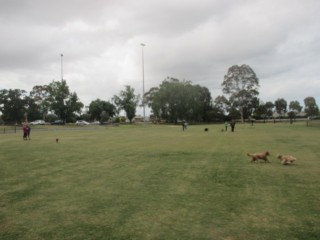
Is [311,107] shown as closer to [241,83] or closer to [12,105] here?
[241,83]

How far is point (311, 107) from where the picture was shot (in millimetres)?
131750

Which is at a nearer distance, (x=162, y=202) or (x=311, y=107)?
(x=162, y=202)

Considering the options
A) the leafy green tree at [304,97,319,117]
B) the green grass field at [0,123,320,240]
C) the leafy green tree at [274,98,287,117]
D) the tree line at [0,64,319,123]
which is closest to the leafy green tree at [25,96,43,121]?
the tree line at [0,64,319,123]

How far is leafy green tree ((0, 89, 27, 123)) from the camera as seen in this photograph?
8069 cm

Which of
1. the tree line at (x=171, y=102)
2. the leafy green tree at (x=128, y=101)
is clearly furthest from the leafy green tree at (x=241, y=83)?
the leafy green tree at (x=128, y=101)

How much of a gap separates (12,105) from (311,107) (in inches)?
4484

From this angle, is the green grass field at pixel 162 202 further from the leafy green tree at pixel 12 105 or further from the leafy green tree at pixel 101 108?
the leafy green tree at pixel 101 108

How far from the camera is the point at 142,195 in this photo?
7.20 metres

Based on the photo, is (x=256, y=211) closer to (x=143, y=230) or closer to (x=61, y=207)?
(x=143, y=230)

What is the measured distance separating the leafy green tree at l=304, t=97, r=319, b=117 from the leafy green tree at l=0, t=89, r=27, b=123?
342 feet

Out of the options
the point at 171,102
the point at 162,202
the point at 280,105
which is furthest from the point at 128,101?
the point at 162,202

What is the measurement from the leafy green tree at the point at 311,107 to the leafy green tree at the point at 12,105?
10437 centimetres

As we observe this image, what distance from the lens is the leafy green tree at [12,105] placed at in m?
80.7

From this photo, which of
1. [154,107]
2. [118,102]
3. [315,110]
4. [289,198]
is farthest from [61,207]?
[315,110]
